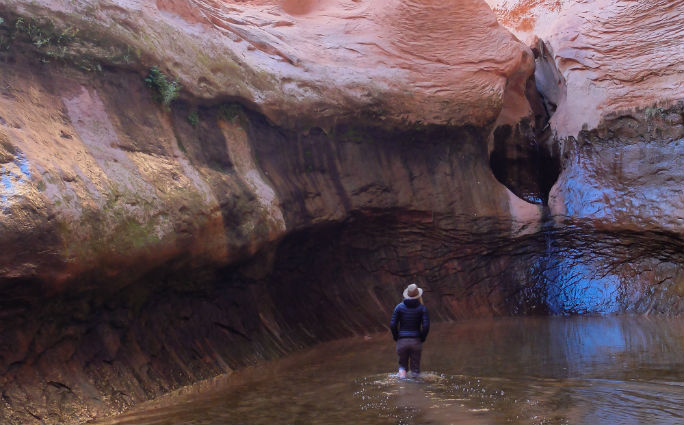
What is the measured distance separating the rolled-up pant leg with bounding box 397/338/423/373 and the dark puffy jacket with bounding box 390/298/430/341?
0.08 m

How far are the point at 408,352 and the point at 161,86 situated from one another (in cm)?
462

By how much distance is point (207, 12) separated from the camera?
9.88 m

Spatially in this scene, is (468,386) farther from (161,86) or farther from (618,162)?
(618,162)

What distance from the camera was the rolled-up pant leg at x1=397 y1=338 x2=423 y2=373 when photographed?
695 cm

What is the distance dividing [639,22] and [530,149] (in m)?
3.52

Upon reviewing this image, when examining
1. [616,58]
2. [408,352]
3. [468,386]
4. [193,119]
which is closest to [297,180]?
[193,119]

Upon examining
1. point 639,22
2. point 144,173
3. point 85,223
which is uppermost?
point 639,22

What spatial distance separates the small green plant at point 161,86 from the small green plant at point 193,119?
18.0 inches

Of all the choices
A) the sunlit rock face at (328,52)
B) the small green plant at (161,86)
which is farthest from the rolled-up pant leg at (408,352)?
the sunlit rock face at (328,52)

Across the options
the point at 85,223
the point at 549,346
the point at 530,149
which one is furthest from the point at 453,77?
the point at 85,223

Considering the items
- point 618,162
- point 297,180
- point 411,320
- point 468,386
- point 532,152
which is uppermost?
point 532,152

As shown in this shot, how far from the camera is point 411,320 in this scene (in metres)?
7.09

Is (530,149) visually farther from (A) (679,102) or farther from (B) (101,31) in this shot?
(B) (101,31)

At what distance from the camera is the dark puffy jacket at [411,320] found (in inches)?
278
